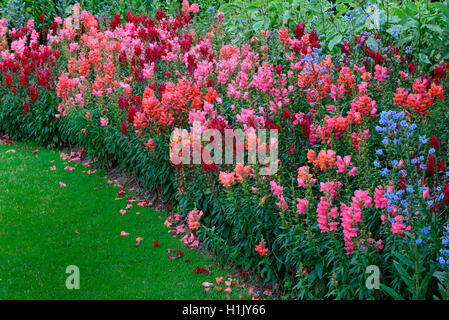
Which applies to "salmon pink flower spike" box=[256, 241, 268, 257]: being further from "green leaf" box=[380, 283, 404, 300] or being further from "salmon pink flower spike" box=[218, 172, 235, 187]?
"green leaf" box=[380, 283, 404, 300]

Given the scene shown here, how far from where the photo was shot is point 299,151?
16.8 feet

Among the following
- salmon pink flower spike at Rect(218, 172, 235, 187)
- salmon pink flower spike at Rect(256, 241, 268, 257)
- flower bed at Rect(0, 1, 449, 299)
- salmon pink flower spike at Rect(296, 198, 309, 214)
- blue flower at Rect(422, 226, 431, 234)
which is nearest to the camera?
blue flower at Rect(422, 226, 431, 234)

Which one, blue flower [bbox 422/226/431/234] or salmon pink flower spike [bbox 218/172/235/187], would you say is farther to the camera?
salmon pink flower spike [bbox 218/172/235/187]

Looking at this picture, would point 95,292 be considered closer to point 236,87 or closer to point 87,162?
point 236,87

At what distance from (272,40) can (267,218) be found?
3419 mm

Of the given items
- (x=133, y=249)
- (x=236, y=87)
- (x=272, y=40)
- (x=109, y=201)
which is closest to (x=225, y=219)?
(x=133, y=249)

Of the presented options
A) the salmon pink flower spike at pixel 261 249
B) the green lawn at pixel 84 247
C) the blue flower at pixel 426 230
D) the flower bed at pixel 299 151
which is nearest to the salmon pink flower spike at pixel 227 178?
the flower bed at pixel 299 151

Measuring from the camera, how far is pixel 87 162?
7961 mm

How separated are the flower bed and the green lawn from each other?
36 cm

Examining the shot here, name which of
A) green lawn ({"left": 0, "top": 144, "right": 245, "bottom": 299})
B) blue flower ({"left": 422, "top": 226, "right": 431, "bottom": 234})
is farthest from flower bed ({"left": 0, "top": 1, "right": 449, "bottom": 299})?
green lawn ({"left": 0, "top": 144, "right": 245, "bottom": 299})

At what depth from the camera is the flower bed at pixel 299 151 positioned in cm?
380

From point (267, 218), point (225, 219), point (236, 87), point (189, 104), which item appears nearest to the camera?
point (267, 218)

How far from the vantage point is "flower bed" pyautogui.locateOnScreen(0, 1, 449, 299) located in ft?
12.5

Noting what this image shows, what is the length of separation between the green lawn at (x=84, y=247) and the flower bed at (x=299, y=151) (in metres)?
0.36
